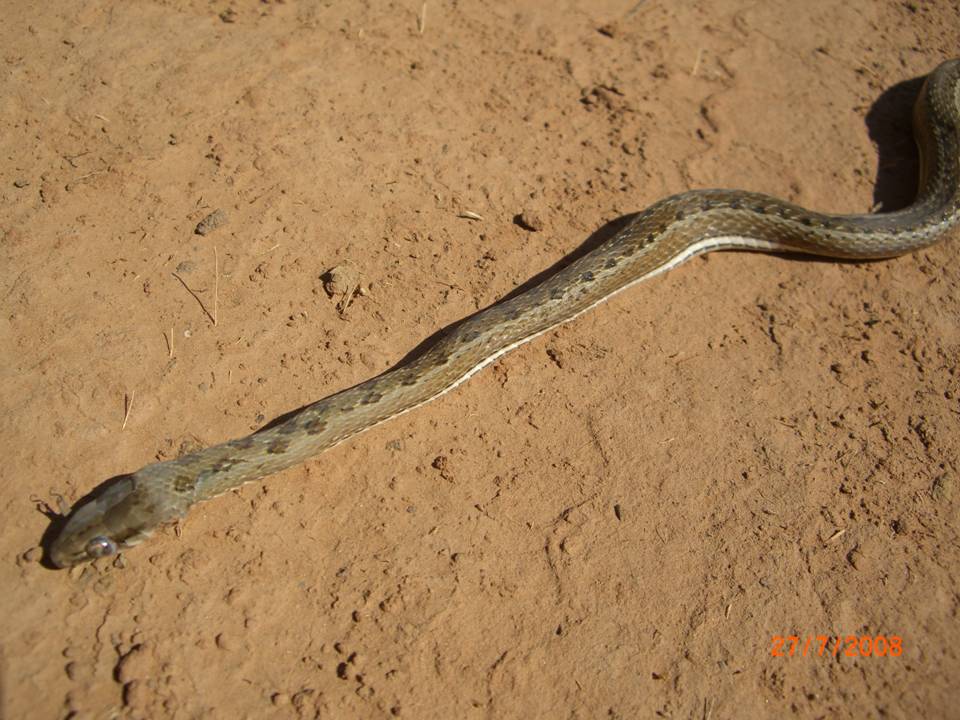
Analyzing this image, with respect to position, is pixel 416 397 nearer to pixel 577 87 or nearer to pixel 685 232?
pixel 685 232

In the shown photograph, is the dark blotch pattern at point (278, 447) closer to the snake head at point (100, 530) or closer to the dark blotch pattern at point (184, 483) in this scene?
the dark blotch pattern at point (184, 483)

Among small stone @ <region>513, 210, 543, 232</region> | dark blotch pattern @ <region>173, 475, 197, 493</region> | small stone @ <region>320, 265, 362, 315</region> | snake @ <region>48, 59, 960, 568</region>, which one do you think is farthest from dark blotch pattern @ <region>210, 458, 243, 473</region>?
small stone @ <region>513, 210, 543, 232</region>

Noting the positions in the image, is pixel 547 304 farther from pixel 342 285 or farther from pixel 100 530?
pixel 100 530

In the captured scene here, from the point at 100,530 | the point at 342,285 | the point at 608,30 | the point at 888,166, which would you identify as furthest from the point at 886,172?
the point at 100,530

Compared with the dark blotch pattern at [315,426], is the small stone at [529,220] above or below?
above

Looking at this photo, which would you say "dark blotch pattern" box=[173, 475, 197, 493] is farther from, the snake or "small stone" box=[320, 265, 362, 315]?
"small stone" box=[320, 265, 362, 315]

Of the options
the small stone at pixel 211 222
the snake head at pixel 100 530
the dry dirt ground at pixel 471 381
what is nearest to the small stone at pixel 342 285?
the dry dirt ground at pixel 471 381
